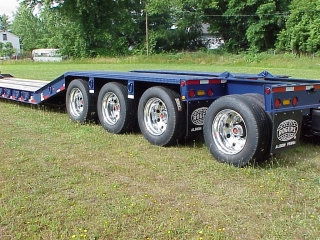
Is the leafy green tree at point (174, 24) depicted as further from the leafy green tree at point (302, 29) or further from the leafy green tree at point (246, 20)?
the leafy green tree at point (302, 29)

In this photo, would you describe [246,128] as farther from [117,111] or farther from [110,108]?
[110,108]

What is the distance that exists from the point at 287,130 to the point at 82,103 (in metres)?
4.28

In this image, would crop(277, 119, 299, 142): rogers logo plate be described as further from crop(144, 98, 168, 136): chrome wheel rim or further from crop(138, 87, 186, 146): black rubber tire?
crop(144, 98, 168, 136): chrome wheel rim

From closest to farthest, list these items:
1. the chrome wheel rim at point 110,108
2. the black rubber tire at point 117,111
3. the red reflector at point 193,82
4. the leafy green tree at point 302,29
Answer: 1. the red reflector at point 193,82
2. the black rubber tire at point 117,111
3. the chrome wheel rim at point 110,108
4. the leafy green tree at point 302,29

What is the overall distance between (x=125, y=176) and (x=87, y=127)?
286 centimetres

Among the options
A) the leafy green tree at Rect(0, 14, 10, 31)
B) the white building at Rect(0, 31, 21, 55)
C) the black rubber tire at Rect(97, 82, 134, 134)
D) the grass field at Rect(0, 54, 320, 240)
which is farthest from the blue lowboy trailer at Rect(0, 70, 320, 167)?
the leafy green tree at Rect(0, 14, 10, 31)

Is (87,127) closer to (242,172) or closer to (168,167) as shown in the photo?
(168,167)

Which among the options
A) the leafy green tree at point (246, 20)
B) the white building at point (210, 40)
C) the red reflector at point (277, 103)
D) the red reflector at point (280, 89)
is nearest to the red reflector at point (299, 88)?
the red reflector at point (280, 89)

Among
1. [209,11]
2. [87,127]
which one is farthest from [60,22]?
[87,127]

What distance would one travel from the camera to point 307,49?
39.1 meters

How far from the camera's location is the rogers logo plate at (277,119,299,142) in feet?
15.6

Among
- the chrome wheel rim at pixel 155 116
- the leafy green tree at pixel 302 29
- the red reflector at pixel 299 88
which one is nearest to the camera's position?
the red reflector at pixel 299 88

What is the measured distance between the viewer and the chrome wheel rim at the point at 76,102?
25.9 feet

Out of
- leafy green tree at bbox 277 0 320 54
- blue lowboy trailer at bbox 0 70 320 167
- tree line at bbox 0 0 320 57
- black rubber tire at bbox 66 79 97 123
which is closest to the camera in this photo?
blue lowboy trailer at bbox 0 70 320 167
